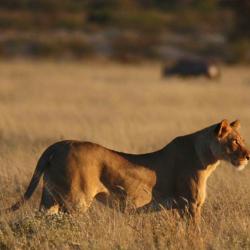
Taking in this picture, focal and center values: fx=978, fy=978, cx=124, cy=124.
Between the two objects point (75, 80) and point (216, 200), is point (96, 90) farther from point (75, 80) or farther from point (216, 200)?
point (216, 200)

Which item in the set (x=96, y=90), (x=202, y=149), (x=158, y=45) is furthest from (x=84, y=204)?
(x=158, y=45)

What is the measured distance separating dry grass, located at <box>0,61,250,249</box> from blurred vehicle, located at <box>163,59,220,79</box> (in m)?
0.54

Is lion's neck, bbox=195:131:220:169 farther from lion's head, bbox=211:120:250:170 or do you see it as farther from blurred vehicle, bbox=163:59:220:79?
blurred vehicle, bbox=163:59:220:79

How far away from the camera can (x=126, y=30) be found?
193 ft

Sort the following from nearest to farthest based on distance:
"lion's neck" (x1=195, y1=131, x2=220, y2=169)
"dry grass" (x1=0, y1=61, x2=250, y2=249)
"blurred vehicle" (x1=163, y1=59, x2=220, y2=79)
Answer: "dry grass" (x1=0, y1=61, x2=250, y2=249), "lion's neck" (x1=195, y1=131, x2=220, y2=169), "blurred vehicle" (x1=163, y1=59, x2=220, y2=79)

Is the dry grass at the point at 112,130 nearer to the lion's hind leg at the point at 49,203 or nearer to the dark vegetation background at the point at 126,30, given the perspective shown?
the lion's hind leg at the point at 49,203

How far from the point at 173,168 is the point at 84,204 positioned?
2.78ft

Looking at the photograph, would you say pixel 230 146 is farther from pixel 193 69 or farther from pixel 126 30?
pixel 126 30

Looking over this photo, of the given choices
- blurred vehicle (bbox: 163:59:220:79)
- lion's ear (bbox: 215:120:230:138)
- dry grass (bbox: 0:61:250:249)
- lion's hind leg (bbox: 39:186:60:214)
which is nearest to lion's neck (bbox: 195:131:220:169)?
lion's ear (bbox: 215:120:230:138)

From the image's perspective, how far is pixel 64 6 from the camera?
71.4m

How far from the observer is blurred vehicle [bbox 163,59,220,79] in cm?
3161

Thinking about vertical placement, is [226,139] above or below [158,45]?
above

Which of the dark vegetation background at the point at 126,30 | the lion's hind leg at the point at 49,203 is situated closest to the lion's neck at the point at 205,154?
the lion's hind leg at the point at 49,203

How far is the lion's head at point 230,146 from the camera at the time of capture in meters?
7.56
